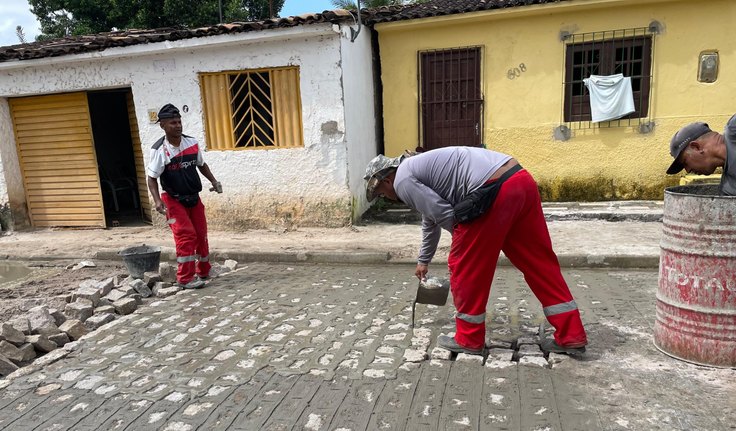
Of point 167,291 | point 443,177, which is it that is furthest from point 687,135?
point 167,291

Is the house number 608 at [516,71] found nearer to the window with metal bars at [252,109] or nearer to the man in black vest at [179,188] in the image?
the window with metal bars at [252,109]

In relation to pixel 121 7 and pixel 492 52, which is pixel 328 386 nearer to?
pixel 492 52

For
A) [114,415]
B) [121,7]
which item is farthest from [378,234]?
[121,7]

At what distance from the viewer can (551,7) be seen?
8.41m

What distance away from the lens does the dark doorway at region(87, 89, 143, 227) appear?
37.9 ft

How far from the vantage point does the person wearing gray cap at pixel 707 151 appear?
283 cm

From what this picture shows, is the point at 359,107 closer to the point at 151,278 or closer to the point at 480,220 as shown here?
the point at 151,278

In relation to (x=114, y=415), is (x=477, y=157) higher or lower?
higher

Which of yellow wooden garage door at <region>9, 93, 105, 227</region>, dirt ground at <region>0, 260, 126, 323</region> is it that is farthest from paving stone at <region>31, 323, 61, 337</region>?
yellow wooden garage door at <region>9, 93, 105, 227</region>

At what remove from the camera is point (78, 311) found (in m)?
4.34

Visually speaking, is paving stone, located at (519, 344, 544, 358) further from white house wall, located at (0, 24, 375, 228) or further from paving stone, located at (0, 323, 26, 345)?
white house wall, located at (0, 24, 375, 228)

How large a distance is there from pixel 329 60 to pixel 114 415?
20.6 ft

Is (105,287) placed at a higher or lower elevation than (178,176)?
lower

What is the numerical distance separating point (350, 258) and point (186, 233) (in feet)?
7.06
